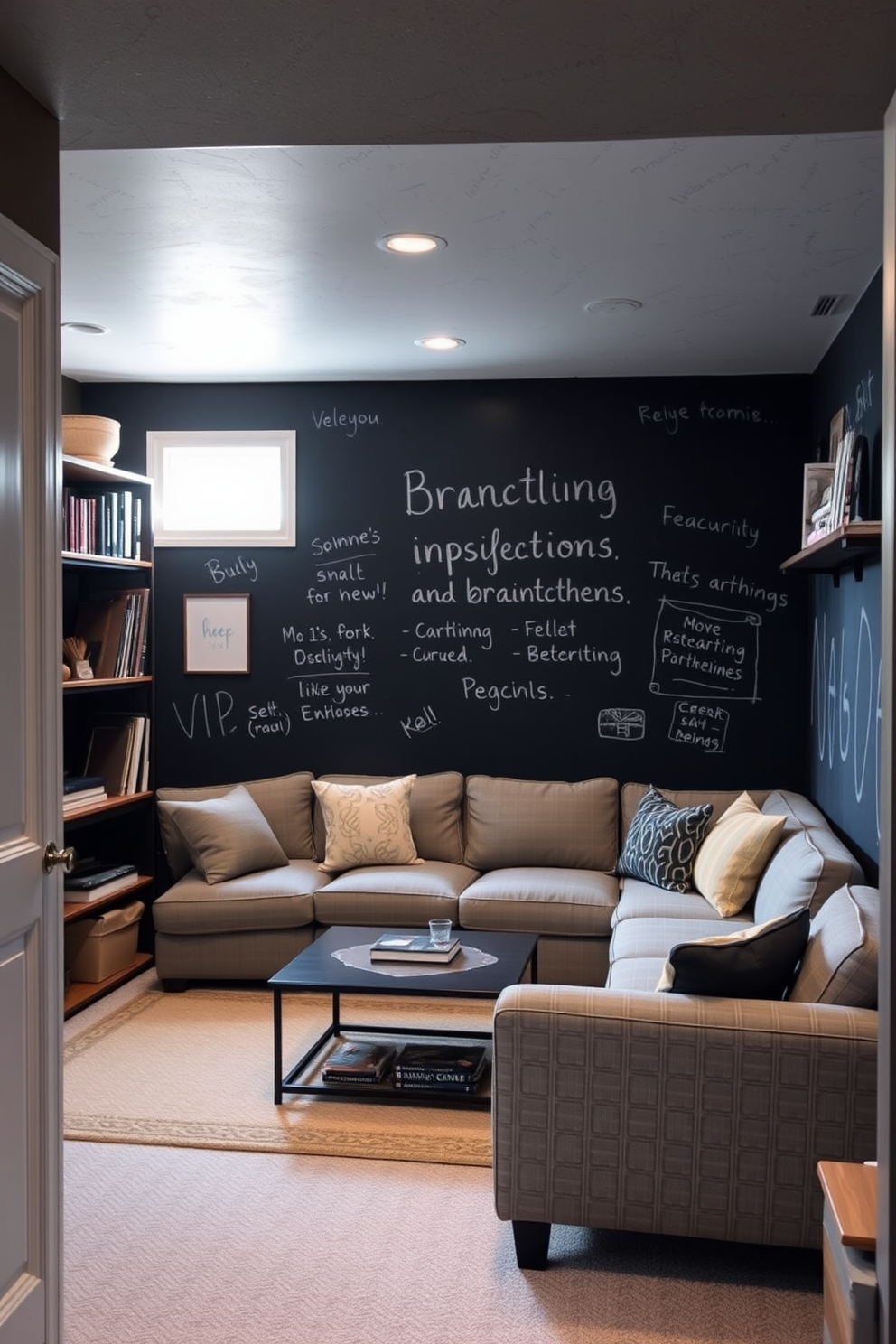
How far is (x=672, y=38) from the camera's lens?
70.8 inches

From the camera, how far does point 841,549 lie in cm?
356

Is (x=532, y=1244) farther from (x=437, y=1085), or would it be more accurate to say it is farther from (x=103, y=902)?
(x=103, y=902)

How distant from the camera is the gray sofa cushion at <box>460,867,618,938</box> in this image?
4695 mm

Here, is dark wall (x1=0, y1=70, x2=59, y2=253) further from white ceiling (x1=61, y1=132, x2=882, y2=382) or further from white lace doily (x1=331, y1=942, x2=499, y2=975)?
white lace doily (x1=331, y1=942, x2=499, y2=975)

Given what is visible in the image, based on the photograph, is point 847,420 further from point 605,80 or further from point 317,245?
point 605,80

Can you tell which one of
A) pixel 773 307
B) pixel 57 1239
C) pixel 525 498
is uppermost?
pixel 773 307

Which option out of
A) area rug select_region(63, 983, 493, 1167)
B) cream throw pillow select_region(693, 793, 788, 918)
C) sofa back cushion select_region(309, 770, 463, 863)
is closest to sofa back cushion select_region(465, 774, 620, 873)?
sofa back cushion select_region(309, 770, 463, 863)

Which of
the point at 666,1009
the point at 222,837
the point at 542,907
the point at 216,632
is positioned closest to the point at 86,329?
the point at 216,632

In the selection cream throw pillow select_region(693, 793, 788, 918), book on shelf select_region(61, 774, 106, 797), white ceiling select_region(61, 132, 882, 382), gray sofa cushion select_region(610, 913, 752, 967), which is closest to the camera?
white ceiling select_region(61, 132, 882, 382)

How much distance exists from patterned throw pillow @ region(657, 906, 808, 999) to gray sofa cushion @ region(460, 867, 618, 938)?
186 cm

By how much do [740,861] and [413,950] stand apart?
1.23m

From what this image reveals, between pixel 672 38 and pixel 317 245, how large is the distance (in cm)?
198

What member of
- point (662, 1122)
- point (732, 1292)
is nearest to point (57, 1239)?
point (662, 1122)

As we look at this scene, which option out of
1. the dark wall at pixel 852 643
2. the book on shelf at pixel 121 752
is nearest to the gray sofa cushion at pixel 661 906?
the dark wall at pixel 852 643
